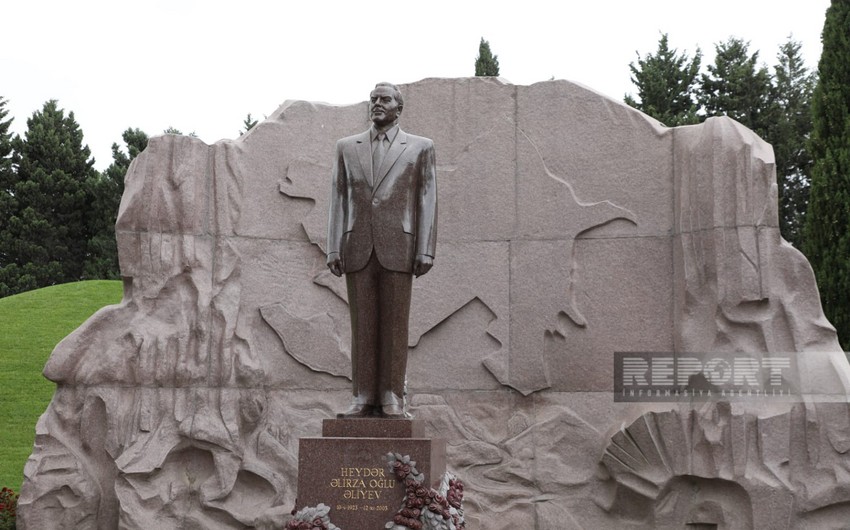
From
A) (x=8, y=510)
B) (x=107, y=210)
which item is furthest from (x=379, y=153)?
(x=107, y=210)

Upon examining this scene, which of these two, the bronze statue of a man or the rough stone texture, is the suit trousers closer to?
the bronze statue of a man

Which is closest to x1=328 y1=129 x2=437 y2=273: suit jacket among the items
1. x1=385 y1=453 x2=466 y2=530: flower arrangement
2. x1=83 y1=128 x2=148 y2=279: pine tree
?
x1=385 y1=453 x2=466 y2=530: flower arrangement

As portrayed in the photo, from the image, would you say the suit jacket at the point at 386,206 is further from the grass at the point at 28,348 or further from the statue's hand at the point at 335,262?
the grass at the point at 28,348

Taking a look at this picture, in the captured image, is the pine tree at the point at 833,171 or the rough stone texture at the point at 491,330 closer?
the rough stone texture at the point at 491,330

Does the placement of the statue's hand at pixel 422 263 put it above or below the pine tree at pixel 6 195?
below

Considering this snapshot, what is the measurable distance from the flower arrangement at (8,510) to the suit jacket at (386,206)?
5229mm

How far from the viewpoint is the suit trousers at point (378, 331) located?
6.41 m

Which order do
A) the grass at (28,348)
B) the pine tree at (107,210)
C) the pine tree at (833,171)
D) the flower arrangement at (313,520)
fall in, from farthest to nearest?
1. the pine tree at (107,210)
2. the pine tree at (833,171)
3. the grass at (28,348)
4. the flower arrangement at (313,520)

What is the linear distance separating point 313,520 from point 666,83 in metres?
19.4

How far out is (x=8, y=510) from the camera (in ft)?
31.2

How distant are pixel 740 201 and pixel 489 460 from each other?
359cm

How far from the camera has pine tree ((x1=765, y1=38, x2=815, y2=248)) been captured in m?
22.1

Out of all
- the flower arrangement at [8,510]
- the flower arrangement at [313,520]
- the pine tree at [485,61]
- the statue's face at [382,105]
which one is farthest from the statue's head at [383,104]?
the pine tree at [485,61]

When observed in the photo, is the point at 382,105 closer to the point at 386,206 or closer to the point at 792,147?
the point at 386,206
